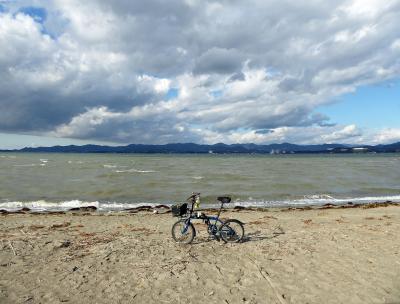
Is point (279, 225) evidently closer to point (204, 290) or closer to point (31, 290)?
point (204, 290)

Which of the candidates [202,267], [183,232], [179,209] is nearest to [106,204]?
[183,232]

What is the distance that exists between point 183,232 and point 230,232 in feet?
5.04

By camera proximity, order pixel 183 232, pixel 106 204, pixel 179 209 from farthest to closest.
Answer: pixel 106 204 → pixel 183 232 → pixel 179 209

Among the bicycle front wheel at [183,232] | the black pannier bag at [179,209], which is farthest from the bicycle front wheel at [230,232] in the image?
the black pannier bag at [179,209]

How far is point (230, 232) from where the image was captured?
38.0 feet

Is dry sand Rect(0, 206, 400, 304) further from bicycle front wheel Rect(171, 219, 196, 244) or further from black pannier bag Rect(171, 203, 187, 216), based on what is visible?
black pannier bag Rect(171, 203, 187, 216)

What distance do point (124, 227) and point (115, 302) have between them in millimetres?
8429

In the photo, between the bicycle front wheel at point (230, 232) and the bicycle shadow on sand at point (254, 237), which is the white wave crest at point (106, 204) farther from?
the bicycle front wheel at point (230, 232)

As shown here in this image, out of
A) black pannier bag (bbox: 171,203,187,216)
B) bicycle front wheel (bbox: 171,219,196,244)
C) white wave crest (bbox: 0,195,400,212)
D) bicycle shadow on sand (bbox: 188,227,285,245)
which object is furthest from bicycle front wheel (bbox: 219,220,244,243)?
white wave crest (bbox: 0,195,400,212)

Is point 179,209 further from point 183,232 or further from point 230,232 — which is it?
point 230,232

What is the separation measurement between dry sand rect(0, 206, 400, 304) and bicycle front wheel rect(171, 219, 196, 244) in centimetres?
27

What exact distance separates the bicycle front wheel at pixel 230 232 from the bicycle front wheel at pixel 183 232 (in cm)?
95

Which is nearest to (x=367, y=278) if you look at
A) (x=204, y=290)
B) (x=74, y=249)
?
(x=204, y=290)

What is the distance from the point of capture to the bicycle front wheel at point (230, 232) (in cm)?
1153
